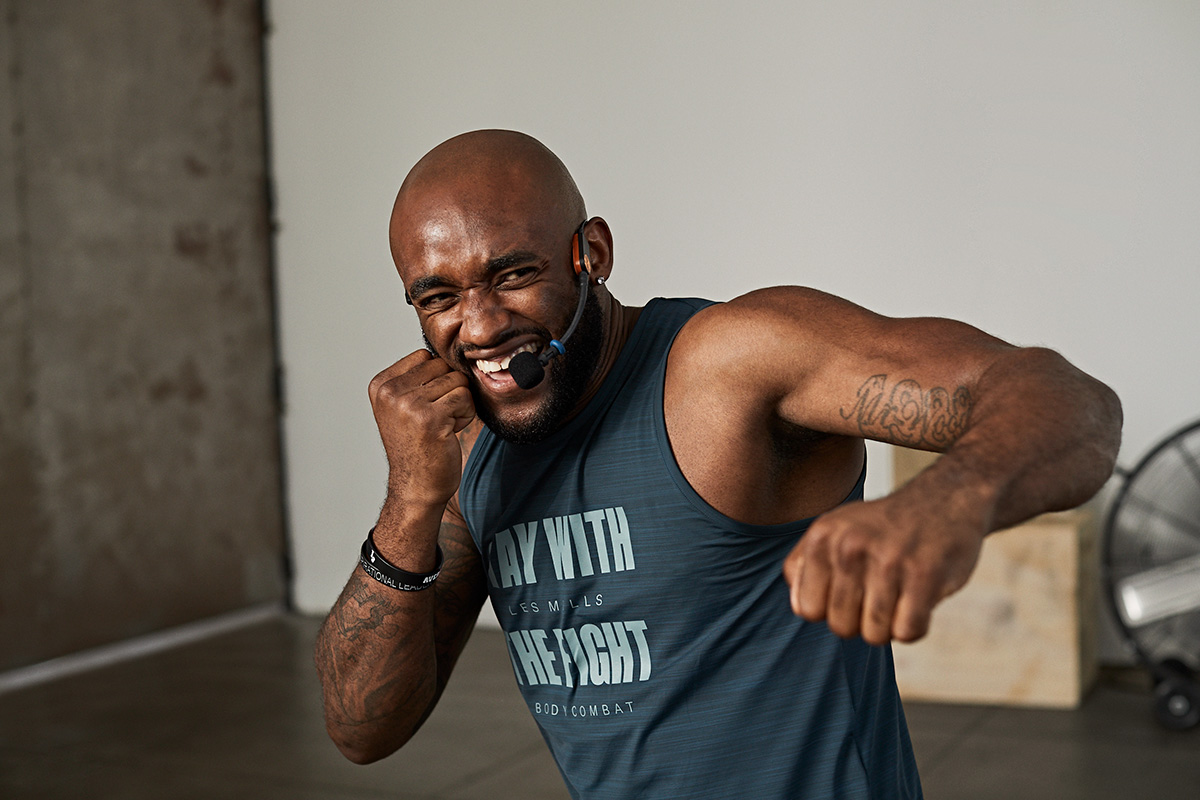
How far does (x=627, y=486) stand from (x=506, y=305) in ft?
0.90

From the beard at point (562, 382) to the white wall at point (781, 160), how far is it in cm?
299

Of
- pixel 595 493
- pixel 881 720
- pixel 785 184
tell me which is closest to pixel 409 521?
pixel 595 493

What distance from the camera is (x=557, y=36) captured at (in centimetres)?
485

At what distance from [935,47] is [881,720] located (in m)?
3.31

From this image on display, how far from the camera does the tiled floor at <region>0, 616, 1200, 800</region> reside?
117 inches

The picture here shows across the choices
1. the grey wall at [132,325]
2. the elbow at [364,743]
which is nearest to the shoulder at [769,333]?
the elbow at [364,743]

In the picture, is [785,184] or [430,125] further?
[430,125]

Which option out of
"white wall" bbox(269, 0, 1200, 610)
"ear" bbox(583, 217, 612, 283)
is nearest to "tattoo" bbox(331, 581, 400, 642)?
"ear" bbox(583, 217, 612, 283)

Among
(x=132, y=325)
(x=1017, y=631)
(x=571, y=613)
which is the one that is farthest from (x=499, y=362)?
(x=132, y=325)

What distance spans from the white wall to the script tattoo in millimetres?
3067

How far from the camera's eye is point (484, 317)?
1.38m

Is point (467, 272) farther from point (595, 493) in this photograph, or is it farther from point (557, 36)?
point (557, 36)

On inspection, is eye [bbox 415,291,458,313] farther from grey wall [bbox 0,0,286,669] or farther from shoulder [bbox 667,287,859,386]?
grey wall [bbox 0,0,286,669]

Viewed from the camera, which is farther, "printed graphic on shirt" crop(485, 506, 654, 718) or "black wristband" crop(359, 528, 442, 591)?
"black wristband" crop(359, 528, 442, 591)
